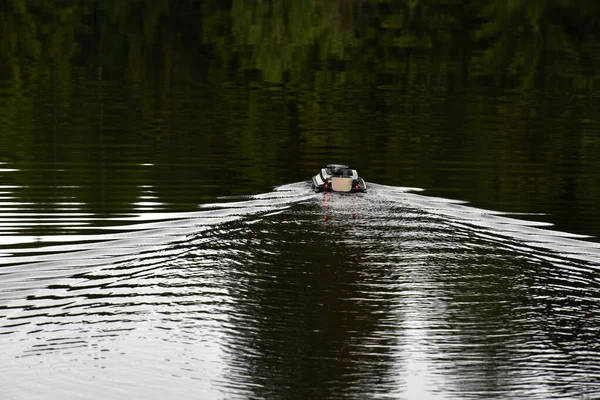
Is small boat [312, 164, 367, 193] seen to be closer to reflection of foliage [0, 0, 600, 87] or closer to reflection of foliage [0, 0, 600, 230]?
reflection of foliage [0, 0, 600, 230]

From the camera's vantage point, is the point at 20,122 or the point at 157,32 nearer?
the point at 20,122

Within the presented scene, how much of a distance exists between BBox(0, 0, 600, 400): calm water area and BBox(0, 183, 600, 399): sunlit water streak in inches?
3.3

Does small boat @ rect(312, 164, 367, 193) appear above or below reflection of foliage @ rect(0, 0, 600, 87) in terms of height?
below

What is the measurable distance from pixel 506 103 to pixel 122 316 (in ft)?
213

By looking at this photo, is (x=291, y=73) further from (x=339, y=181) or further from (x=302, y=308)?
(x=302, y=308)

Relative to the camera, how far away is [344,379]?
966 inches

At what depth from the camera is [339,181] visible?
→ 42750 mm

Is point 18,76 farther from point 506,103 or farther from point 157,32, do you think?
point 157,32

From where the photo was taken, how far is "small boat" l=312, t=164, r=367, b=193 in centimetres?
4275

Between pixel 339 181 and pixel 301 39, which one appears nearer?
pixel 339 181

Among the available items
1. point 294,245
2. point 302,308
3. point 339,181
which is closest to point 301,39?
point 339,181

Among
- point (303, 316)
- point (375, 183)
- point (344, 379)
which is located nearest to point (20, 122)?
point (375, 183)

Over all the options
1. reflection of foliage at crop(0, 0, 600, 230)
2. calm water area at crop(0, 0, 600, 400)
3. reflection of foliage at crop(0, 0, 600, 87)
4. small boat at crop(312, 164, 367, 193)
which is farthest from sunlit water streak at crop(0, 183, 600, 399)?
reflection of foliage at crop(0, 0, 600, 87)

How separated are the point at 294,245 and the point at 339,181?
7.38 m
